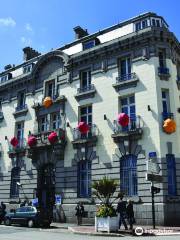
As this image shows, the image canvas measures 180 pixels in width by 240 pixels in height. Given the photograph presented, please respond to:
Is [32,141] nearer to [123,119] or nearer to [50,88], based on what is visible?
[50,88]

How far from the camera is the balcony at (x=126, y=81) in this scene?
982 inches

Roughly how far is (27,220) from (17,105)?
13870mm

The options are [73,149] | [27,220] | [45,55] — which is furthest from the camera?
[45,55]

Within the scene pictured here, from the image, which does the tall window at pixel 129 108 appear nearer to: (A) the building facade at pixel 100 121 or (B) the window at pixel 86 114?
(A) the building facade at pixel 100 121

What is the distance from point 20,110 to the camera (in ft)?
106

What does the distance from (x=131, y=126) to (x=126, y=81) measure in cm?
366

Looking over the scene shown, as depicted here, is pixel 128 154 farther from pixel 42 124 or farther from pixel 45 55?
pixel 45 55

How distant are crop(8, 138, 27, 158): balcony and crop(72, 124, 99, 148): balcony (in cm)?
619

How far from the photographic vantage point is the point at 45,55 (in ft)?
102

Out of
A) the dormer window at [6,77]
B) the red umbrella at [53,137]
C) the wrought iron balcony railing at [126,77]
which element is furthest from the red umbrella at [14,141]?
the wrought iron balcony railing at [126,77]

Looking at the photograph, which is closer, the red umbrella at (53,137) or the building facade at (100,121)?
the building facade at (100,121)

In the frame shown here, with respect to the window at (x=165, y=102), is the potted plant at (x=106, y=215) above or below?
below

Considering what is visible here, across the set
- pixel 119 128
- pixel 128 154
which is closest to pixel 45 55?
pixel 119 128

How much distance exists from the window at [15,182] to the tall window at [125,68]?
44.7 feet
